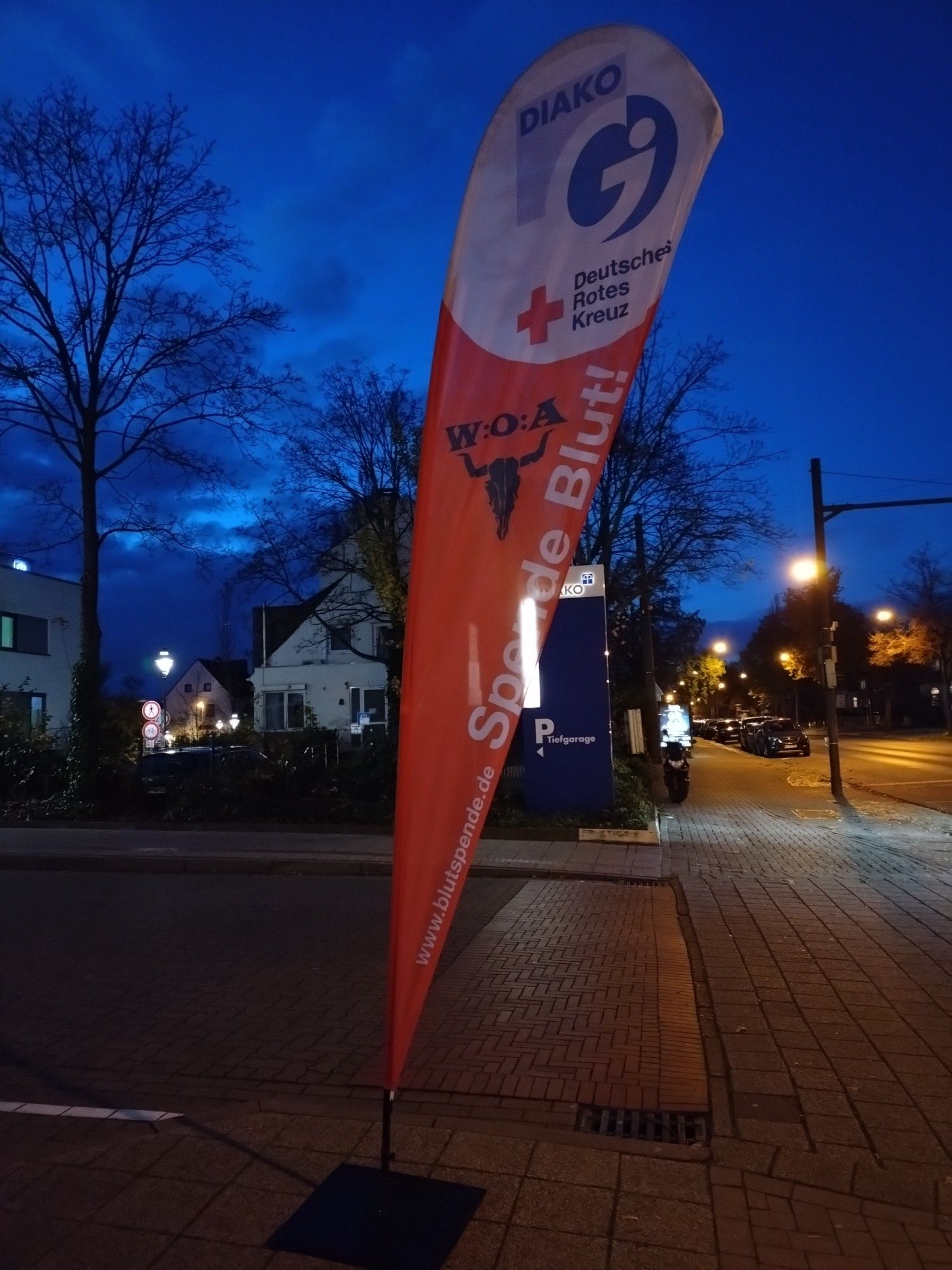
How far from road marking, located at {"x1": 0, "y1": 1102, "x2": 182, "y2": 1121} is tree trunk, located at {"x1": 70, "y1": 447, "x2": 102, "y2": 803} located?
13613mm

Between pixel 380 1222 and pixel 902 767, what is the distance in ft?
93.5

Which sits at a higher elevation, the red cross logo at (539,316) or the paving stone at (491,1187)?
the red cross logo at (539,316)

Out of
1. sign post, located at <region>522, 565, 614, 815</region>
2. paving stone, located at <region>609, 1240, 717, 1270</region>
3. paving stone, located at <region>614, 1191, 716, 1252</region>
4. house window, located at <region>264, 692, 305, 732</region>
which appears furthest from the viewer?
house window, located at <region>264, 692, 305, 732</region>

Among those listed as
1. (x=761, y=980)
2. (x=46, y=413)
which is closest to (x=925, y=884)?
(x=761, y=980)

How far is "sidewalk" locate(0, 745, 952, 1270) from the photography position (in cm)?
350

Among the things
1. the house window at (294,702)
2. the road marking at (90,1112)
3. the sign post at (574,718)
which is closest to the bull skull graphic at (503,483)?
the road marking at (90,1112)

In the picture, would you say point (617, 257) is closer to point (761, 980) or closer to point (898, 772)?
point (761, 980)

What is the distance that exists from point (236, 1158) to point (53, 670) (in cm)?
4146

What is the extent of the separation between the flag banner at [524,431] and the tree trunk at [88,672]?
51.3 ft

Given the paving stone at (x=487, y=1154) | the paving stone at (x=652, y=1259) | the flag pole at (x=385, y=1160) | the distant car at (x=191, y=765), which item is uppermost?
the distant car at (x=191, y=765)

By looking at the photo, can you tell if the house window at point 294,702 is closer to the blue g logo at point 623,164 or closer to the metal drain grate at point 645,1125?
the metal drain grate at point 645,1125

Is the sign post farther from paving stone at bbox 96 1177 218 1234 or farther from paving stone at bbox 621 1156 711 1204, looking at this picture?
paving stone at bbox 96 1177 218 1234

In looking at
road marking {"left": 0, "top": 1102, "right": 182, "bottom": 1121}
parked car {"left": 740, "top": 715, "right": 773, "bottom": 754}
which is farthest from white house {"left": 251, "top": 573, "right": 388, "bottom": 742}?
road marking {"left": 0, "top": 1102, "right": 182, "bottom": 1121}

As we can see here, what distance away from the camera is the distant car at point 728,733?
202 feet
